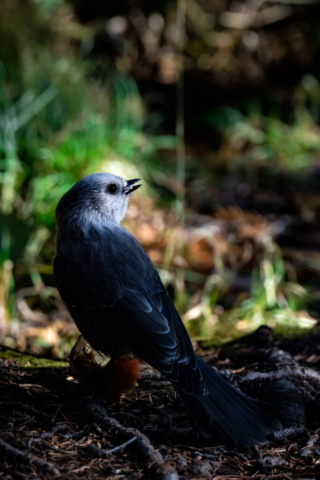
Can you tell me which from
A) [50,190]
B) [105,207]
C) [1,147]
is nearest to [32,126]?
[1,147]

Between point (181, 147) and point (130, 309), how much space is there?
8.44 feet

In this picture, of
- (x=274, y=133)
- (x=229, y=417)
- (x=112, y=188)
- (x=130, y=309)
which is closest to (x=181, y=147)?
(x=112, y=188)

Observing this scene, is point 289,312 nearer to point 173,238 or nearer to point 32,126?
point 173,238

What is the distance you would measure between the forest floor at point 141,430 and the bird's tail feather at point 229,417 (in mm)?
50

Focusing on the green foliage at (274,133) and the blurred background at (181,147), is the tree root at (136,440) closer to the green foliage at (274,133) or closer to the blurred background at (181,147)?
the blurred background at (181,147)

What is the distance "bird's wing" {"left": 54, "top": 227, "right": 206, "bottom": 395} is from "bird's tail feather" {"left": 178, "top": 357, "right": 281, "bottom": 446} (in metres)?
0.07

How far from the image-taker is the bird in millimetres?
2607

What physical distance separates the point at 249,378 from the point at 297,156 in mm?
5484

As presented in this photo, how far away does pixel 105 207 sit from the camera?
3447 mm

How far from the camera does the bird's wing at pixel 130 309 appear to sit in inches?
107

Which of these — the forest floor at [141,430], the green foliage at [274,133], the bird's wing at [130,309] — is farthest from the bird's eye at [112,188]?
the green foliage at [274,133]

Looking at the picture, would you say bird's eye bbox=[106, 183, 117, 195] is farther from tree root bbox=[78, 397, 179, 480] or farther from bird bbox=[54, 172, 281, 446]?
tree root bbox=[78, 397, 179, 480]

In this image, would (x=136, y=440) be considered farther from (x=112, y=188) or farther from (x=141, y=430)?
(x=112, y=188)

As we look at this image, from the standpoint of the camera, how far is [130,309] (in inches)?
114
